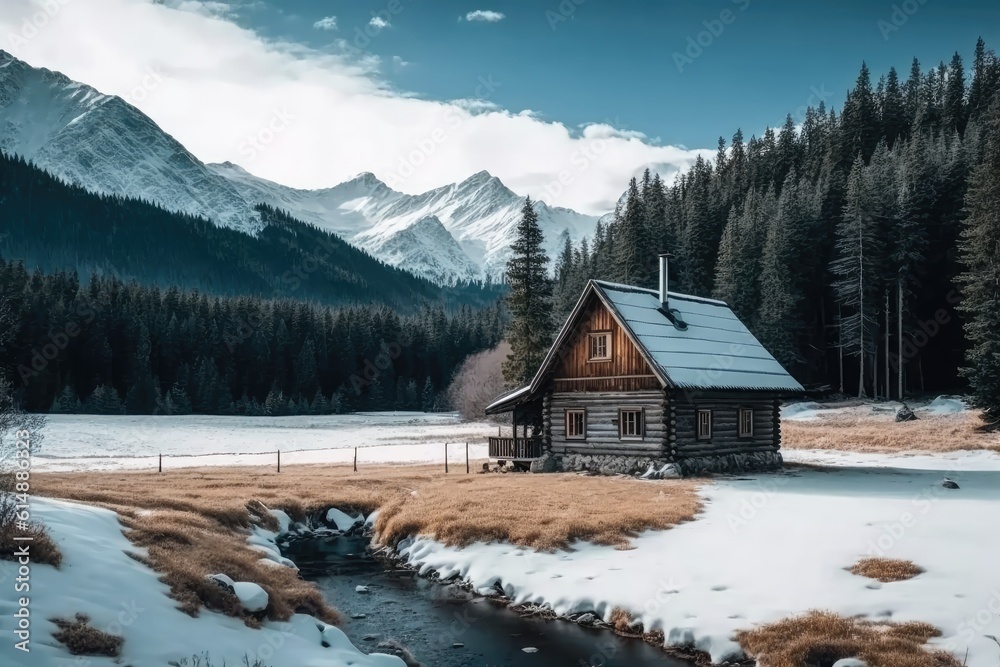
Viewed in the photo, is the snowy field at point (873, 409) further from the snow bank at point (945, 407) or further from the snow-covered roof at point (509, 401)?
the snow-covered roof at point (509, 401)

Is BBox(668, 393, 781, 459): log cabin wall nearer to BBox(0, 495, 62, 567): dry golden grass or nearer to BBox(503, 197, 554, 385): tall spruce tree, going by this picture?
BBox(503, 197, 554, 385): tall spruce tree

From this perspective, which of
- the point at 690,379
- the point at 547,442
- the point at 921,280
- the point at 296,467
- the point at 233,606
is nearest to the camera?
the point at 233,606

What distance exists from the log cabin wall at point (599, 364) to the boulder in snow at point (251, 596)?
2160 centimetres

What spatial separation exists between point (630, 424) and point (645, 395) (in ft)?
5.39

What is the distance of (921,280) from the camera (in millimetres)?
67250

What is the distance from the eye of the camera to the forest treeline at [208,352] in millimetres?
92188

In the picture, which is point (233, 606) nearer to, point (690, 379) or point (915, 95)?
point (690, 379)

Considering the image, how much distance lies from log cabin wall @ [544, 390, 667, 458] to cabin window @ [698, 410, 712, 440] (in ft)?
7.81

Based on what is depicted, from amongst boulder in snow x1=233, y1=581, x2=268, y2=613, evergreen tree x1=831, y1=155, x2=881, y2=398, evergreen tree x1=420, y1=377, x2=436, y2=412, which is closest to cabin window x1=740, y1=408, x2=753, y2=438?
boulder in snow x1=233, y1=581, x2=268, y2=613

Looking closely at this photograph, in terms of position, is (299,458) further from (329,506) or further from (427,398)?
(427,398)

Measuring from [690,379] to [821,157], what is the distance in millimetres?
92017

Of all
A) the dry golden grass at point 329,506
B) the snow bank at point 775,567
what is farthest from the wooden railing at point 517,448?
the snow bank at point 775,567

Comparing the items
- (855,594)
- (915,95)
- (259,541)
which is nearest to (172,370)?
(259,541)

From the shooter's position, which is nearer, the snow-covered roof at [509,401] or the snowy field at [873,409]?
the snow-covered roof at [509,401]
